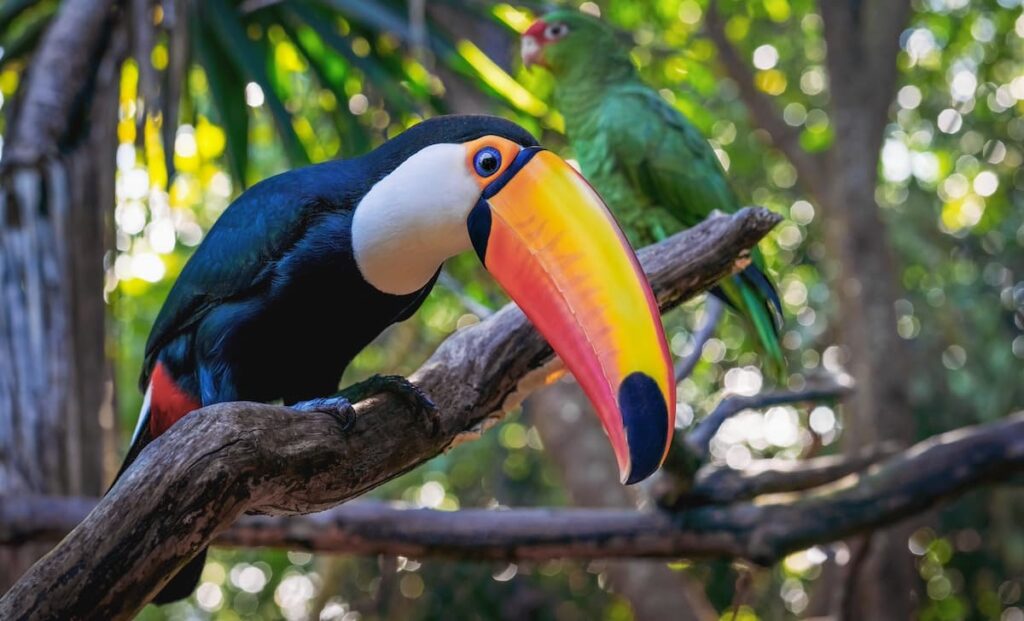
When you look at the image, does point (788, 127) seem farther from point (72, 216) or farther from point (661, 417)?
point (661, 417)

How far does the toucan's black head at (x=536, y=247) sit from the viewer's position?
1.75 meters

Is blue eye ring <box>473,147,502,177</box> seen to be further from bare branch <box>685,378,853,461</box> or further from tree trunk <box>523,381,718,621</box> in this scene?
tree trunk <box>523,381,718,621</box>

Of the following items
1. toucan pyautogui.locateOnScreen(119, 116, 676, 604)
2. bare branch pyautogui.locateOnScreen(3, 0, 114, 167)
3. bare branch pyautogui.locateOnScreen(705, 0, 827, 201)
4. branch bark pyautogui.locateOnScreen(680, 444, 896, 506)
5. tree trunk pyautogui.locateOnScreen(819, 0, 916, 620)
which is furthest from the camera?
bare branch pyautogui.locateOnScreen(705, 0, 827, 201)

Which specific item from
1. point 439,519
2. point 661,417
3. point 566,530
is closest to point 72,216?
point 439,519

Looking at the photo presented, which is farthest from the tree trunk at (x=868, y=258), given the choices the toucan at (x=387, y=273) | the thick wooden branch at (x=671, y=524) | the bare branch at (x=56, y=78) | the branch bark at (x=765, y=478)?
the bare branch at (x=56, y=78)

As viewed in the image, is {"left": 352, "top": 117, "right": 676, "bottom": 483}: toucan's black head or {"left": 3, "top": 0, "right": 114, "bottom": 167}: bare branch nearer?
{"left": 352, "top": 117, "right": 676, "bottom": 483}: toucan's black head

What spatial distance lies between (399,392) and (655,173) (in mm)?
1493

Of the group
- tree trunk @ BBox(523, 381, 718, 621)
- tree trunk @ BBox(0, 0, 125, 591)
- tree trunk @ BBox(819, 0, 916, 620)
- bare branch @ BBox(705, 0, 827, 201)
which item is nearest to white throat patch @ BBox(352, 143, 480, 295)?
tree trunk @ BBox(0, 0, 125, 591)

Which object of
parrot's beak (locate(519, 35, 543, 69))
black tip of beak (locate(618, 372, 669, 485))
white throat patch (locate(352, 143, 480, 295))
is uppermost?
white throat patch (locate(352, 143, 480, 295))

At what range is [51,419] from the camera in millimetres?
3316

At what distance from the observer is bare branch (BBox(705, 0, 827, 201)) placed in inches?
253

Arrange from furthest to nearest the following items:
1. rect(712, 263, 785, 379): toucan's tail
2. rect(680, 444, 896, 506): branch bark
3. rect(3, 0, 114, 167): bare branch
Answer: rect(3, 0, 114, 167): bare branch < rect(680, 444, 896, 506): branch bark < rect(712, 263, 785, 379): toucan's tail

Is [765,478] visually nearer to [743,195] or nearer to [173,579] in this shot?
[173,579]

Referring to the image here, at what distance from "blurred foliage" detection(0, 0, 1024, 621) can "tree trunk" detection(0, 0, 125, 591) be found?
318 mm
